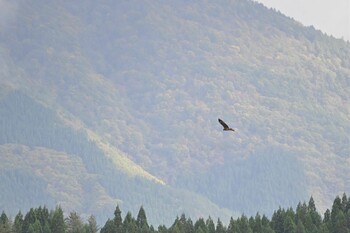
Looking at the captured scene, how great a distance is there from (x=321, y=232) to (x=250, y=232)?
7.94 meters

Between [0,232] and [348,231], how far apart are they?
3897 cm

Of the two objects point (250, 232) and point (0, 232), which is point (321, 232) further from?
point (0, 232)

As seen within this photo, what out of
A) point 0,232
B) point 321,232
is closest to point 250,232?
point 321,232

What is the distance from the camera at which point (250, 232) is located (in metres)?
200

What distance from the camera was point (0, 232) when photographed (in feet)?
656

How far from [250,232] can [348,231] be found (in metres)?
11.0

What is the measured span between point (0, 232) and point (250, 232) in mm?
28012

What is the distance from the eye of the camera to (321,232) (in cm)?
19875

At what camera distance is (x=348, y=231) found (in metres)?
200

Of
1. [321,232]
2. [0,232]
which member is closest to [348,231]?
[321,232]

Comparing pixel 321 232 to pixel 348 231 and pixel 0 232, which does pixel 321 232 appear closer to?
pixel 348 231

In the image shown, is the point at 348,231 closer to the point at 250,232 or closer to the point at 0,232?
the point at 250,232
